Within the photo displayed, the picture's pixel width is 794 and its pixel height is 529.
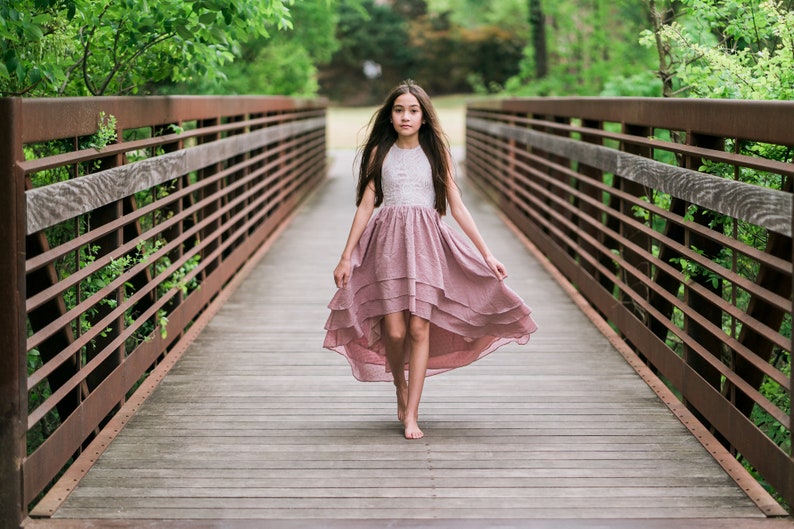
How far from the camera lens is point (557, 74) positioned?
920 inches

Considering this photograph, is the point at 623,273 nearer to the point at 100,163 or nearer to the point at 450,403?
the point at 450,403

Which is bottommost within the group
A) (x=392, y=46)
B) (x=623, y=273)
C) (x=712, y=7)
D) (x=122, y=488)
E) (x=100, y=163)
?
(x=122, y=488)

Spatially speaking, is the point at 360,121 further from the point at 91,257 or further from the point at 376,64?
the point at 91,257

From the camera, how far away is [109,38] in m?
6.96

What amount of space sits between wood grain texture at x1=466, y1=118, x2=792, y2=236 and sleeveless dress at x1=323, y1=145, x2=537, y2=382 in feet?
3.27

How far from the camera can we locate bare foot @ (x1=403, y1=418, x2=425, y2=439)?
5242 mm

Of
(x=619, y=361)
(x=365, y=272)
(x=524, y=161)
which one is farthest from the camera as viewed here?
(x=524, y=161)

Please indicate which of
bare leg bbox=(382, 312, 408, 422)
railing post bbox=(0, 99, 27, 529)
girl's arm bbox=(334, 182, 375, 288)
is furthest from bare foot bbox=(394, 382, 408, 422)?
railing post bbox=(0, 99, 27, 529)

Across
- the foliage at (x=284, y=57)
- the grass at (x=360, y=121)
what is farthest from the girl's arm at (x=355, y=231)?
the grass at (x=360, y=121)

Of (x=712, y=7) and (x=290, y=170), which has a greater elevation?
(x=712, y=7)

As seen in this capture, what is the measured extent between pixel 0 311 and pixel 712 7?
194 inches

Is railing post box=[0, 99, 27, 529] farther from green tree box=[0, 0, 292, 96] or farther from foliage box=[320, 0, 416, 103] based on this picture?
foliage box=[320, 0, 416, 103]

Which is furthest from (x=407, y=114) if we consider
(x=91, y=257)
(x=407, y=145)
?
(x=91, y=257)

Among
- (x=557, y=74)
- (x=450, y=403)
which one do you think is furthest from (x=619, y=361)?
(x=557, y=74)
